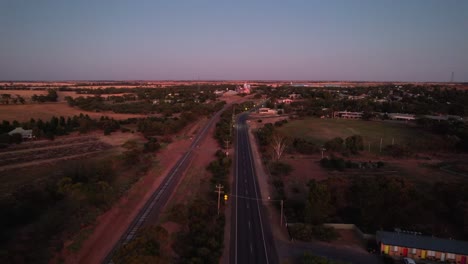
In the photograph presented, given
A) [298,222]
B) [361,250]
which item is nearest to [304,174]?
[298,222]

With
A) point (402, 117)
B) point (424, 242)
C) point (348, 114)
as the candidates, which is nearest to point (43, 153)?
point (424, 242)

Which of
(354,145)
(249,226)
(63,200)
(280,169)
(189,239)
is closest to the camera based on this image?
(189,239)

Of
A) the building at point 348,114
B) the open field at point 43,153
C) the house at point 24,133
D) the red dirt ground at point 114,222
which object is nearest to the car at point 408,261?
the red dirt ground at point 114,222

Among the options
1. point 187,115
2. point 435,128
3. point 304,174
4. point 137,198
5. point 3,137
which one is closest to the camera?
point 137,198

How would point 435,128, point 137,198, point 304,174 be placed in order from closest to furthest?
point 137,198 < point 304,174 < point 435,128

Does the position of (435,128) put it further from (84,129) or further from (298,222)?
(84,129)

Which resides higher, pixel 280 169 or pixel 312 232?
pixel 280 169

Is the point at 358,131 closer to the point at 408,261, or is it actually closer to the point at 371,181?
the point at 371,181
